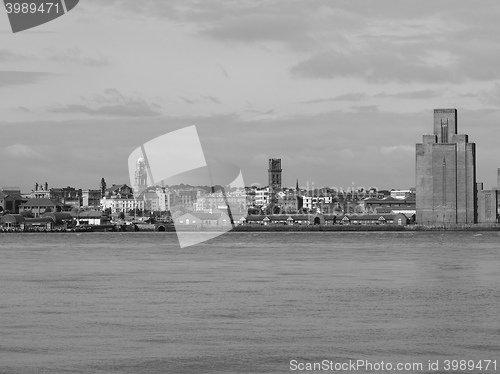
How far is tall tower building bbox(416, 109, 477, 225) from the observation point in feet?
502

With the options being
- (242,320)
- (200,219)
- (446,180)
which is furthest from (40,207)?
(242,320)

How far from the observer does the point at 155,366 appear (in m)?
17.3

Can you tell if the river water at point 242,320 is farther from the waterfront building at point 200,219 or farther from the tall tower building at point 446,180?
the waterfront building at point 200,219

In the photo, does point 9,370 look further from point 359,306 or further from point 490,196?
point 490,196

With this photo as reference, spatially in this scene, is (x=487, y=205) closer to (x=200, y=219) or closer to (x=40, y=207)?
(x=200, y=219)

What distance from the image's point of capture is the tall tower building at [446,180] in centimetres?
15312

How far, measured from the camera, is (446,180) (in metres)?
155

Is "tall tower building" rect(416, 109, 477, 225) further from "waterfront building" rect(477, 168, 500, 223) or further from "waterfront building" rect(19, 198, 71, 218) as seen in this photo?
"waterfront building" rect(19, 198, 71, 218)

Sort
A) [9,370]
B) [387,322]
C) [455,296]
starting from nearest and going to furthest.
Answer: [9,370] → [387,322] → [455,296]

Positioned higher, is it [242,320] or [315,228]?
[242,320]

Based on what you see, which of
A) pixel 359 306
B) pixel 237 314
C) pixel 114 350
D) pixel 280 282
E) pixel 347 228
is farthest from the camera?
pixel 347 228

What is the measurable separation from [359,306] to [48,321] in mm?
7908

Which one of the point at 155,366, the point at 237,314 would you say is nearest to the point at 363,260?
the point at 237,314

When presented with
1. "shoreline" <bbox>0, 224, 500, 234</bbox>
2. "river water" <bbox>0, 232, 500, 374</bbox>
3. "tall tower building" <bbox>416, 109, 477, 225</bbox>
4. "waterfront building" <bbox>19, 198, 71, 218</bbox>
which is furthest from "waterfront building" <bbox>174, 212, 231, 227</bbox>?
"river water" <bbox>0, 232, 500, 374</bbox>
